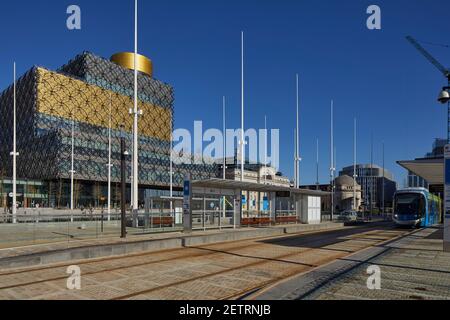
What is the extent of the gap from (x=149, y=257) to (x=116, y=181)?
79.7m

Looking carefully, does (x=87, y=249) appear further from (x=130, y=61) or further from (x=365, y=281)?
(x=130, y=61)

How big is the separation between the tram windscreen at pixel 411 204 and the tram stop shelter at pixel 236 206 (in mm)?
7221

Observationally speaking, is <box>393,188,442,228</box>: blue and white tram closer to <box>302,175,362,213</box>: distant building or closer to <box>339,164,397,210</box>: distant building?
<box>302,175,362,213</box>: distant building

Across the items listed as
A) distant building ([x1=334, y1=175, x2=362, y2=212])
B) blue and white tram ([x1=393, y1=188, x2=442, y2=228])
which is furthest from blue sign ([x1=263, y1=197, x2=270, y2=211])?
distant building ([x1=334, y1=175, x2=362, y2=212])

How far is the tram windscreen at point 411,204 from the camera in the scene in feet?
121

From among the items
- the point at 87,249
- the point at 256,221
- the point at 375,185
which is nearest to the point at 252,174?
the point at 375,185

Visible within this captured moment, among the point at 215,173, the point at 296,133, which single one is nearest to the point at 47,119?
the point at 215,173

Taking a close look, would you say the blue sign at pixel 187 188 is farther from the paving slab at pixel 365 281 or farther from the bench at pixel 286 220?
the bench at pixel 286 220

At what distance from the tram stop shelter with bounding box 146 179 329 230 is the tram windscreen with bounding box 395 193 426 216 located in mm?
7221

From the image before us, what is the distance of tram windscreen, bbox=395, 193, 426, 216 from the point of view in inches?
1449

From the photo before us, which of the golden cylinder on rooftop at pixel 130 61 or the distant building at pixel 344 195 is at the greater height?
the golden cylinder on rooftop at pixel 130 61

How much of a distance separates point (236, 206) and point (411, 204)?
17.7m

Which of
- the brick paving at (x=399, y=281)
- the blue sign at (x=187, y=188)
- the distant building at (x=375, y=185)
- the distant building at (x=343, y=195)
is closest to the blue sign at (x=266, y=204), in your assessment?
the blue sign at (x=187, y=188)
